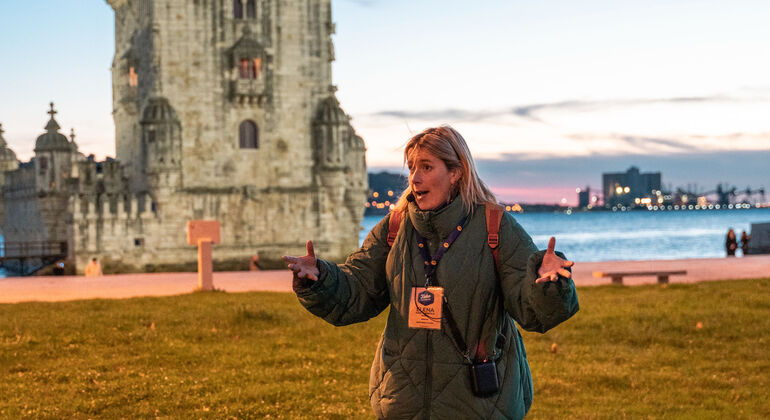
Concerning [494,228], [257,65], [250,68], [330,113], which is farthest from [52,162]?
[494,228]

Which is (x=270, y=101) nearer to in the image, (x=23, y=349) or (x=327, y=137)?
(x=327, y=137)

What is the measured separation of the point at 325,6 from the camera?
41.1 m

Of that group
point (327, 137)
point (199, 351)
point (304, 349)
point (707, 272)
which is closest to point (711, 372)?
point (304, 349)

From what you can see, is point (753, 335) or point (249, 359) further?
point (753, 335)

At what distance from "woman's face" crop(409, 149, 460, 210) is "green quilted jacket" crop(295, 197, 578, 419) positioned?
0.07m

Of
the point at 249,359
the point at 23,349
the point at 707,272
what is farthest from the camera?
the point at 707,272

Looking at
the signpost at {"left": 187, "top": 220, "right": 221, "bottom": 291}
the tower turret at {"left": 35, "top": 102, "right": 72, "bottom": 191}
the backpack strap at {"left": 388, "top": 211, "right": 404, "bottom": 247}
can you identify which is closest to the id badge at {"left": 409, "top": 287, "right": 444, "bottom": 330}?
the backpack strap at {"left": 388, "top": 211, "right": 404, "bottom": 247}

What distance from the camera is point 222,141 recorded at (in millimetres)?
39750

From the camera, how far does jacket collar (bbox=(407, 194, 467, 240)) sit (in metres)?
4.85

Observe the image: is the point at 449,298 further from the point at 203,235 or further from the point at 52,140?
the point at 52,140

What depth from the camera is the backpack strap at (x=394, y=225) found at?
5172mm

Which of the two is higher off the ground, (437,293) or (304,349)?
(437,293)

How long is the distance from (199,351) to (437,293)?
840 centimetres

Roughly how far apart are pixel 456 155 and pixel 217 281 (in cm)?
2266
